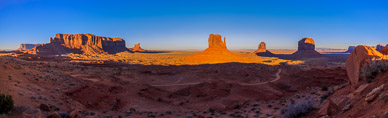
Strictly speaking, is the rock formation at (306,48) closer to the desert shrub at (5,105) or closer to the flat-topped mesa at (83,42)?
the desert shrub at (5,105)

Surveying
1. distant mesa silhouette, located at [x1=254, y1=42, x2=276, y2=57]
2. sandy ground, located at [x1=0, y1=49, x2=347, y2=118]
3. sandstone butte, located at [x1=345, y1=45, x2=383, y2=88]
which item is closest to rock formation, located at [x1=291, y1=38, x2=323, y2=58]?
distant mesa silhouette, located at [x1=254, y1=42, x2=276, y2=57]

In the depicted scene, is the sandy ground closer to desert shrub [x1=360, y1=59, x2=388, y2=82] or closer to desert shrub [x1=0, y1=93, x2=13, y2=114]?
desert shrub [x1=0, y1=93, x2=13, y2=114]

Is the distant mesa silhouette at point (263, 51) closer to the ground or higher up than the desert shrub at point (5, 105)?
higher up

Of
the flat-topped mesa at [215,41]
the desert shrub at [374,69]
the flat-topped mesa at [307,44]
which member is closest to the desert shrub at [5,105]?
the desert shrub at [374,69]

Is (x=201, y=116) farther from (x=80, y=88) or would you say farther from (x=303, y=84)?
(x=303, y=84)

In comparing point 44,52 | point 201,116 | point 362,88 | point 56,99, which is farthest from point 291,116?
point 44,52

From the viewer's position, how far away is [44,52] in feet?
287

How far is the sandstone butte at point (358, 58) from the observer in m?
7.30

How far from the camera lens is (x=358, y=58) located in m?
7.93

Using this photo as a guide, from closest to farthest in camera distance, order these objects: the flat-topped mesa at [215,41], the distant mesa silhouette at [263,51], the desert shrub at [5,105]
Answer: the desert shrub at [5,105], the flat-topped mesa at [215,41], the distant mesa silhouette at [263,51]

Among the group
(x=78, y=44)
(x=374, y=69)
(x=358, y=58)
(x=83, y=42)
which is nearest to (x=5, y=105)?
(x=374, y=69)

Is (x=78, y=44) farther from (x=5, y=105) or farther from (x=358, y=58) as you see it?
(x=358, y=58)

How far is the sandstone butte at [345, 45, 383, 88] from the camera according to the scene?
730 cm

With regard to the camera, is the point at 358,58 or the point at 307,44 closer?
the point at 358,58
